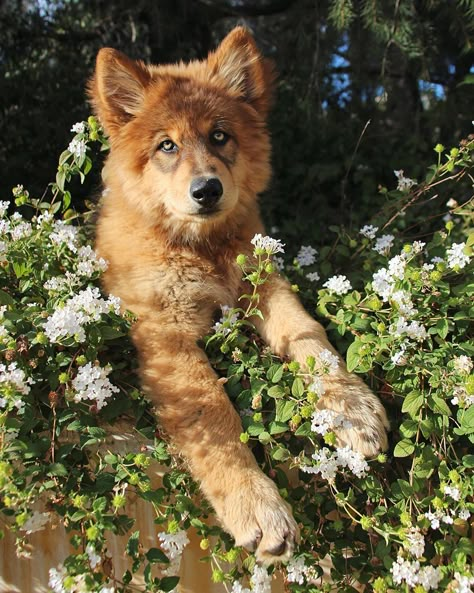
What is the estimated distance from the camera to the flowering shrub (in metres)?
1.88

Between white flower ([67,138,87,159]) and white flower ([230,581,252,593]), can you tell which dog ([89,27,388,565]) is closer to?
white flower ([67,138,87,159])

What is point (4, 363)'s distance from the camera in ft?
6.93

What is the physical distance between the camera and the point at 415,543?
1834 mm

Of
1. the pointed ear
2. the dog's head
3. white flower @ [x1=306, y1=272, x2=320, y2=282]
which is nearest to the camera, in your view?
the dog's head

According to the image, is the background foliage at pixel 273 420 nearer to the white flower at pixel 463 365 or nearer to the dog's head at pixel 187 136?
the white flower at pixel 463 365

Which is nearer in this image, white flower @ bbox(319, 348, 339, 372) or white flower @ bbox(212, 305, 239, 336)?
white flower @ bbox(319, 348, 339, 372)

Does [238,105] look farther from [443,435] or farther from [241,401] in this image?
[443,435]

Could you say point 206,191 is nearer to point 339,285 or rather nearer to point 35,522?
point 339,285

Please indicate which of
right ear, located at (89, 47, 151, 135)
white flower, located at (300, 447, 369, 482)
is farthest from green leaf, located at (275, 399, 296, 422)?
right ear, located at (89, 47, 151, 135)

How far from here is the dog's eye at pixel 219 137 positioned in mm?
2797

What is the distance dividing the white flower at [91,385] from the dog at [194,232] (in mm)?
248

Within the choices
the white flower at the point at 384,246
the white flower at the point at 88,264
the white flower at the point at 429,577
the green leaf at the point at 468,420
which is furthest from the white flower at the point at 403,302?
the white flower at the point at 88,264

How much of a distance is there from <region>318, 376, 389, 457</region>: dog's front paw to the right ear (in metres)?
1.65

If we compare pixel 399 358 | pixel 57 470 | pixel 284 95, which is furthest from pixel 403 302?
pixel 284 95
